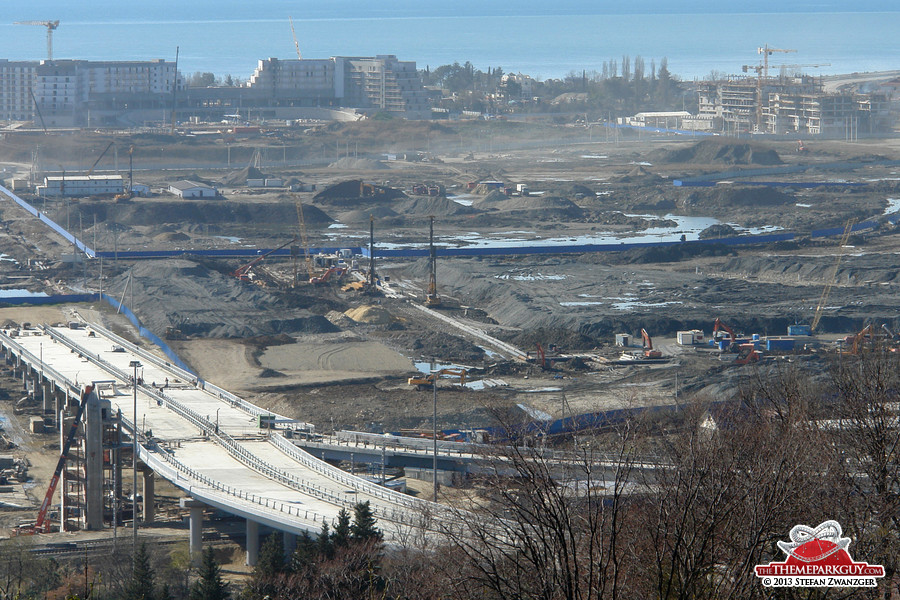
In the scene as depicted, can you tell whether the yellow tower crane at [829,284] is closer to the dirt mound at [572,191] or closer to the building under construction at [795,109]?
the dirt mound at [572,191]

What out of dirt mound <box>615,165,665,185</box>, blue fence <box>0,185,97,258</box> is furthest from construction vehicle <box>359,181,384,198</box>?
blue fence <box>0,185,97,258</box>

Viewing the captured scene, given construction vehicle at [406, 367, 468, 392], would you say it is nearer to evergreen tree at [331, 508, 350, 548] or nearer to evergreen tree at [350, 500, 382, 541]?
evergreen tree at [350, 500, 382, 541]

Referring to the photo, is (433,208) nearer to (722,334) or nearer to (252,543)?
(722,334)

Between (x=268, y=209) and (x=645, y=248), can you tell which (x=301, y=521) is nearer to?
(x=645, y=248)

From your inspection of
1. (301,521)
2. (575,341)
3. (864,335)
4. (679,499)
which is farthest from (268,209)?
(679,499)

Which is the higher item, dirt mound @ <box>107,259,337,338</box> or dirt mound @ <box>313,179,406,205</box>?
dirt mound @ <box>313,179,406,205</box>

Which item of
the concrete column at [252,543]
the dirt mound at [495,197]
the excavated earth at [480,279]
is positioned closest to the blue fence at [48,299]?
the excavated earth at [480,279]
